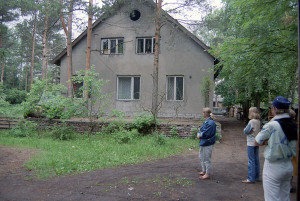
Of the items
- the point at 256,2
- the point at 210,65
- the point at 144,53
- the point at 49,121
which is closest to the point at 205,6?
the point at 210,65

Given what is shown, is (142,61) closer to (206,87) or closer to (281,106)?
(206,87)

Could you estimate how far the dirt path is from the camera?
4.52m

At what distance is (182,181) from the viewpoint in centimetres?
534

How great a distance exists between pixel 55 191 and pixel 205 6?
11332mm

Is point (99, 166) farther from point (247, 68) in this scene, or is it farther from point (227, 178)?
point (247, 68)

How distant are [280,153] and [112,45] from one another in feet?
50.1

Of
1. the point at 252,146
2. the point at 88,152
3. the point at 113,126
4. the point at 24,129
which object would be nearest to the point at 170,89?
the point at 113,126

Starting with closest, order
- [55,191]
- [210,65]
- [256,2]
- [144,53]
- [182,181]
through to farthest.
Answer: [55,191] → [182,181] → [256,2] → [210,65] → [144,53]

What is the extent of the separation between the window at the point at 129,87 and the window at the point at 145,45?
1946 mm

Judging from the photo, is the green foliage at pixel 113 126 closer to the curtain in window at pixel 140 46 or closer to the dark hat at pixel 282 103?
the curtain in window at pixel 140 46

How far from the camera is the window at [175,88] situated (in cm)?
1533

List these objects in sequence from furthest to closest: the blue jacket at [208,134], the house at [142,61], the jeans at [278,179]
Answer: the house at [142,61] → the blue jacket at [208,134] → the jeans at [278,179]

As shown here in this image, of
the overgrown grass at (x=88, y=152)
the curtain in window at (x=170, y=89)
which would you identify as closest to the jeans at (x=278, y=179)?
the overgrown grass at (x=88, y=152)

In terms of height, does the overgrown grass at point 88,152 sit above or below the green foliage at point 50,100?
below
